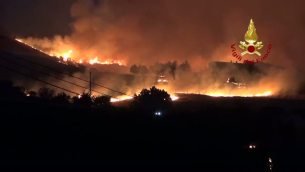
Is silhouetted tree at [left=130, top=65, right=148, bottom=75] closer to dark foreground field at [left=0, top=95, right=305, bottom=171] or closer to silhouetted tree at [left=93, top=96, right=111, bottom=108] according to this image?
silhouetted tree at [left=93, top=96, right=111, bottom=108]

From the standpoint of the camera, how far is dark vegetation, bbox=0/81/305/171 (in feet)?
84.3

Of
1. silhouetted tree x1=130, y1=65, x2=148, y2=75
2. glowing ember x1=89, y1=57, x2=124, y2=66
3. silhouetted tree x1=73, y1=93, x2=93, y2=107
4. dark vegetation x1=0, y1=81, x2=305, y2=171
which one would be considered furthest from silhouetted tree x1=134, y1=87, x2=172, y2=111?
glowing ember x1=89, y1=57, x2=124, y2=66

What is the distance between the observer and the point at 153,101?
145 feet

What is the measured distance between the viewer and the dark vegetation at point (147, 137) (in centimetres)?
2570

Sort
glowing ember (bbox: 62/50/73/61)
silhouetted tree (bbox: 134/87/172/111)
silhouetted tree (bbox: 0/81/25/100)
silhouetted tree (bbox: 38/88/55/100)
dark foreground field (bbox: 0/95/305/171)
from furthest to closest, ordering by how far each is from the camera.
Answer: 1. glowing ember (bbox: 62/50/73/61)
2. silhouetted tree (bbox: 38/88/55/100)
3. silhouetted tree (bbox: 0/81/25/100)
4. silhouetted tree (bbox: 134/87/172/111)
5. dark foreground field (bbox: 0/95/305/171)

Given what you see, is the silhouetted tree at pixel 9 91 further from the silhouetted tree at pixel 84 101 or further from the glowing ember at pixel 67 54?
the glowing ember at pixel 67 54

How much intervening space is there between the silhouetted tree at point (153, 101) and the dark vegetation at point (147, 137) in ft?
0.26

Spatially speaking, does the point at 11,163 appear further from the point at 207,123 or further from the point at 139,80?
the point at 139,80

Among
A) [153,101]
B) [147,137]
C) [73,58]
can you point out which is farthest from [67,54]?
[147,137]

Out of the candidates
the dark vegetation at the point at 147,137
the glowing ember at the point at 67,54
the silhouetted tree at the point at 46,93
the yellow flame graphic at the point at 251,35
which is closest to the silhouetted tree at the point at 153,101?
the dark vegetation at the point at 147,137

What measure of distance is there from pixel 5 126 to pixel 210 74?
36.0 meters

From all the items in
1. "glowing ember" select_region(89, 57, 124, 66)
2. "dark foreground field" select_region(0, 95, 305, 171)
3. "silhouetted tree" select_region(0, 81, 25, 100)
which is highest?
"glowing ember" select_region(89, 57, 124, 66)

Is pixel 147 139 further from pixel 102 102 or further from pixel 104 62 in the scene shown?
pixel 104 62

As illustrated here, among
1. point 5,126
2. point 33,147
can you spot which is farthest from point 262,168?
point 5,126
